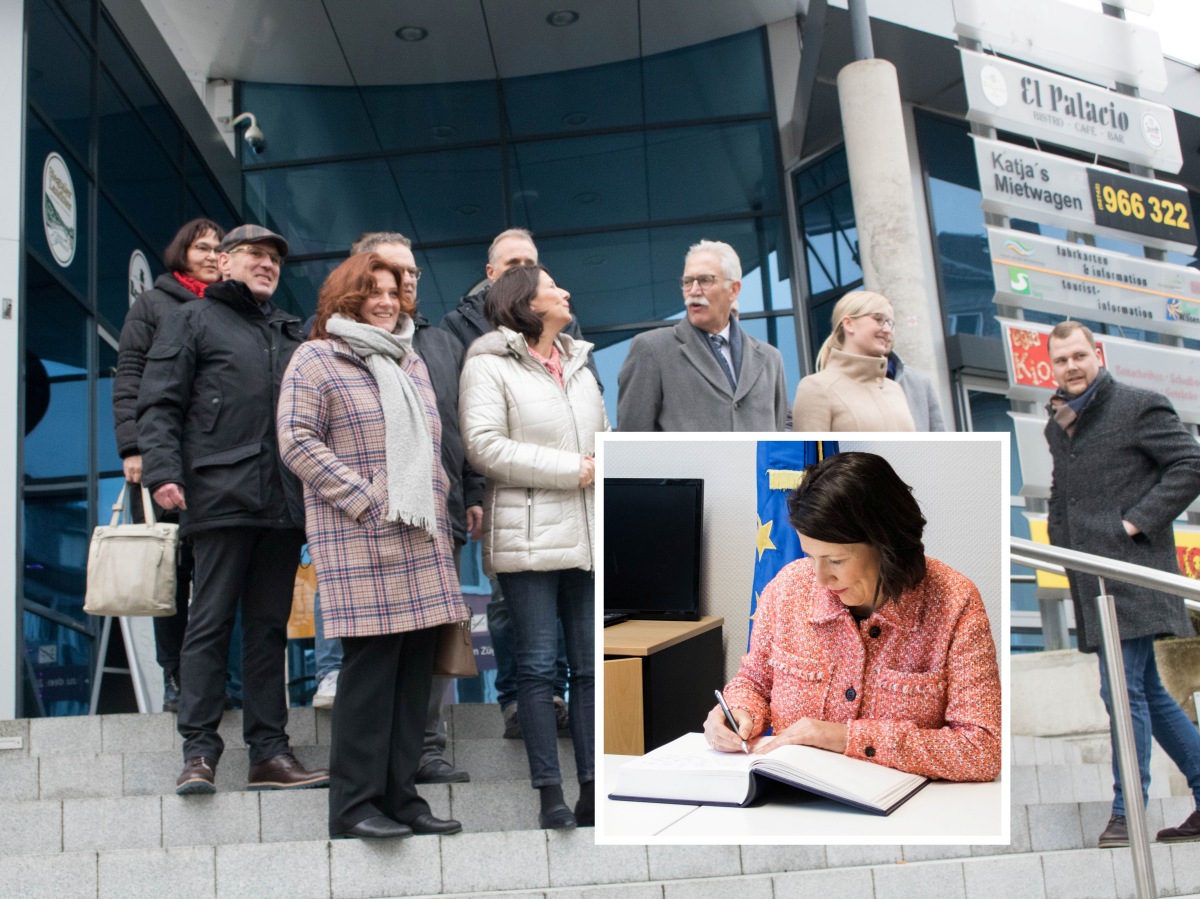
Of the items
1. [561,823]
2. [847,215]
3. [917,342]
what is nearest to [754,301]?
[847,215]

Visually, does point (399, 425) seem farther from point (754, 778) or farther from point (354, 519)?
point (754, 778)

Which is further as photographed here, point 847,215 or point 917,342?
point 847,215

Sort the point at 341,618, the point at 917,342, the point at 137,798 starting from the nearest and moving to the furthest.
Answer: the point at 341,618 → the point at 137,798 → the point at 917,342

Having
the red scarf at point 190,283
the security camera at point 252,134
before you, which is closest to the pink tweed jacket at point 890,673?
the red scarf at point 190,283

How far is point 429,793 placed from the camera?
3.90 m

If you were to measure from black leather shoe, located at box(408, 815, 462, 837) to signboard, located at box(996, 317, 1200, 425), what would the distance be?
4.26 metres

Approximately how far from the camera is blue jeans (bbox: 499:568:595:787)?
11.5ft

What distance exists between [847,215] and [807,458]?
950 cm

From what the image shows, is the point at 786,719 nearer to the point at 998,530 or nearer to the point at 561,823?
the point at 998,530

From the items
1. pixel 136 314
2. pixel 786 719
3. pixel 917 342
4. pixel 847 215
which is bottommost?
pixel 786 719

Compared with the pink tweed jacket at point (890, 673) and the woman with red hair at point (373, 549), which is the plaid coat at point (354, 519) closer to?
the woman with red hair at point (373, 549)

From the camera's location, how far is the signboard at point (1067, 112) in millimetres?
7207

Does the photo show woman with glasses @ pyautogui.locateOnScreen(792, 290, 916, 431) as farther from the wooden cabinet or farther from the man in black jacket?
the man in black jacket

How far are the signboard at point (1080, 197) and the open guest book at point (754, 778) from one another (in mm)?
5972
